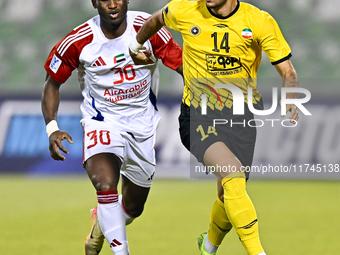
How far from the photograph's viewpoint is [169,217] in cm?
637

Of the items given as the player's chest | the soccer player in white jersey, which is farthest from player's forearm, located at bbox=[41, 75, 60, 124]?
the player's chest

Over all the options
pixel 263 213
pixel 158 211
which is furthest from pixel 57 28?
pixel 263 213

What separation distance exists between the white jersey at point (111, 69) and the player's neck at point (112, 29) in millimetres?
27

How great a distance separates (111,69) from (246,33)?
112cm

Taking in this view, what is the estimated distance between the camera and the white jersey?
13.9 ft

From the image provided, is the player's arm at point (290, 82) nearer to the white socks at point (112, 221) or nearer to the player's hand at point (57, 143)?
the white socks at point (112, 221)

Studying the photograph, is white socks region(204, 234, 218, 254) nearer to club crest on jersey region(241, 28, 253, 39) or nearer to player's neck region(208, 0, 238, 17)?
club crest on jersey region(241, 28, 253, 39)

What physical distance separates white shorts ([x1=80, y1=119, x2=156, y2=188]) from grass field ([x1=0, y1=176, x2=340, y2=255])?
708 mm

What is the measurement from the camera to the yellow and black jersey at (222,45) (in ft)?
12.1

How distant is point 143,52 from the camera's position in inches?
164

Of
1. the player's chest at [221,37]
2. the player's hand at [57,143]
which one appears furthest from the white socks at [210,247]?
the player's chest at [221,37]

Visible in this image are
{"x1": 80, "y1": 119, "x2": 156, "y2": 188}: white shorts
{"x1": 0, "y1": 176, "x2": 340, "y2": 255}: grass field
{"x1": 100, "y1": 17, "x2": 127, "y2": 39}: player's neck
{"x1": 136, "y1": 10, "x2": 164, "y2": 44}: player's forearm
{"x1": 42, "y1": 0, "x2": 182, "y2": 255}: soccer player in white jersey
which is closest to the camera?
{"x1": 136, "y1": 10, "x2": 164, "y2": 44}: player's forearm

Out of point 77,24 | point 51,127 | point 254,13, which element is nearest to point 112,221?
point 51,127

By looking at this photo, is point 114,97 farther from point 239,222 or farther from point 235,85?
point 239,222
